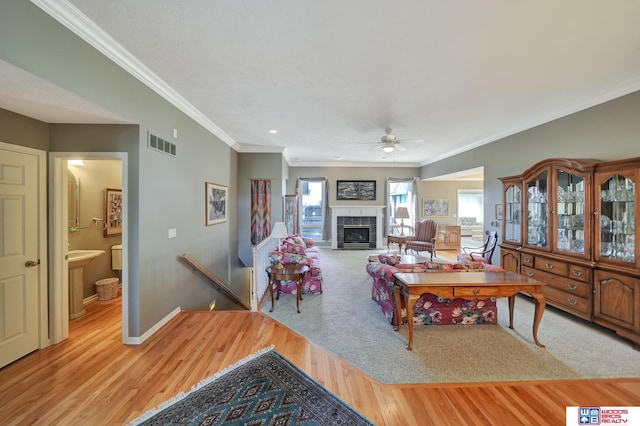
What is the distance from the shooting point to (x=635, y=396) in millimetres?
1996

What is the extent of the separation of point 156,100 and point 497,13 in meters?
3.54

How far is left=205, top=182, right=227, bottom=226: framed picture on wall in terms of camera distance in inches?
174

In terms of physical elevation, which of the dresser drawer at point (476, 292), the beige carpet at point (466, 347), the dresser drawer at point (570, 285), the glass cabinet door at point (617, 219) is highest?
the glass cabinet door at point (617, 219)

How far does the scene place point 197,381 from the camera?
2.17m

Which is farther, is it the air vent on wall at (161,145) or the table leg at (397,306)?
the table leg at (397,306)

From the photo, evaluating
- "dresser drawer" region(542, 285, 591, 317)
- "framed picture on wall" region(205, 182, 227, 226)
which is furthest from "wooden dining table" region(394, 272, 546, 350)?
"framed picture on wall" region(205, 182, 227, 226)

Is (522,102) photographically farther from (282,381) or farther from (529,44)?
(282,381)

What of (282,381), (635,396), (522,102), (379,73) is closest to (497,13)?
(379,73)

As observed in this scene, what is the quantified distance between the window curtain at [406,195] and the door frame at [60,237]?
304 inches

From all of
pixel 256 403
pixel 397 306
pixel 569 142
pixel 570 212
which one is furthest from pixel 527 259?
pixel 256 403

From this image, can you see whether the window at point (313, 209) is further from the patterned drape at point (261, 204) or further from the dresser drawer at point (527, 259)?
the dresser drawer at point (527, 259)

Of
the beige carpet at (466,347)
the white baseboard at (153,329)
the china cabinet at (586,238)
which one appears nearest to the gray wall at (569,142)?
the china cabinet at (586,238)

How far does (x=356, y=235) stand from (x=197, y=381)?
7019 mm

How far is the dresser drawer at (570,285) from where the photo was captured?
10.1 ft
